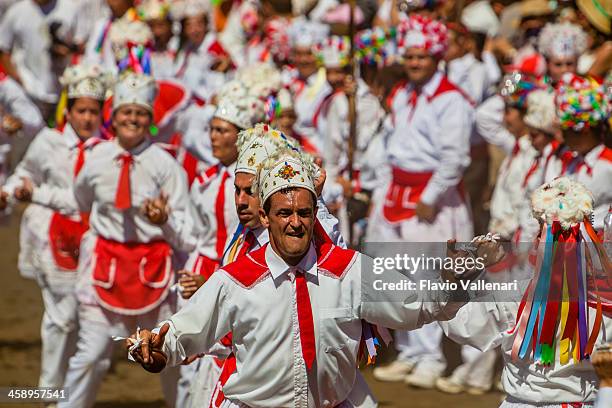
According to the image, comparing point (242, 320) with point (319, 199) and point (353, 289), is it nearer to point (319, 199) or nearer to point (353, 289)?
point (353, 289)

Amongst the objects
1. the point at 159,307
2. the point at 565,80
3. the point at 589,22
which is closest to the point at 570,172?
the point at 565,80

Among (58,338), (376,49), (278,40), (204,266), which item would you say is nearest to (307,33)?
(376,49)

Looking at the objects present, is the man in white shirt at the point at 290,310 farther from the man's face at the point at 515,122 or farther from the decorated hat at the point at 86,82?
the man's face at the point at 515,122

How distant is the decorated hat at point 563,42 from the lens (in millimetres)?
9539

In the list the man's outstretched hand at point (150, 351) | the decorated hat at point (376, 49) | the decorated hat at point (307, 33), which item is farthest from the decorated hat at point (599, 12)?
the man's outstretched hand at point (150, 351)

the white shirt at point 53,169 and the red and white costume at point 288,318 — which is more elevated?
the white shirt at point 53,169

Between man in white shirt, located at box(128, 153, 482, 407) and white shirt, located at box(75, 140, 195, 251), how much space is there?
2.28m

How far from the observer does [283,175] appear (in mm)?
5184

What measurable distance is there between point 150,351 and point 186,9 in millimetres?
7945

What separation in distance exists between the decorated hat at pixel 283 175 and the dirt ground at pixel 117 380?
373 centimetres

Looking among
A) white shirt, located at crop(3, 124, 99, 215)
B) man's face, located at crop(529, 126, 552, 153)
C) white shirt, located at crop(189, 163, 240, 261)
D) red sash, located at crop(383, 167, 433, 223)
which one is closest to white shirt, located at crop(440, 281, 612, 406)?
white shirt, located at crop(189, 163, 240, 261)

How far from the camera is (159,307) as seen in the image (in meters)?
7.57

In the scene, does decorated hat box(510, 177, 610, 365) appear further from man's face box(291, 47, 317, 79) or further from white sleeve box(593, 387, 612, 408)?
man's face box(291, 47, 317, 79)

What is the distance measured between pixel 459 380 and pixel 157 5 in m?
4.91
